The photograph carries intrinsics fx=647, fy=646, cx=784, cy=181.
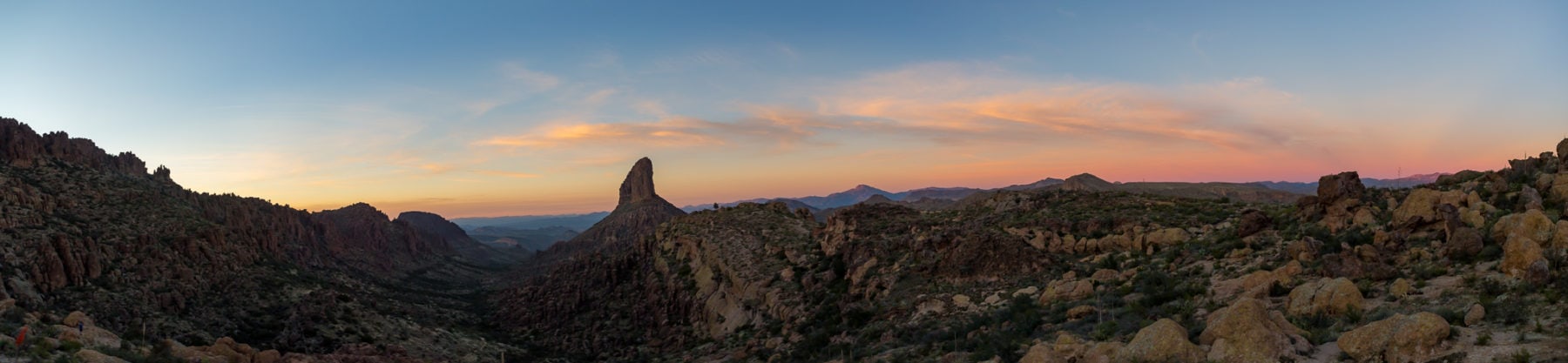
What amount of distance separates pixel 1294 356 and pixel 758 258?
3995 centimetres

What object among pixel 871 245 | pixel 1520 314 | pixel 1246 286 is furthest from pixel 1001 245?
pixel 1520 314

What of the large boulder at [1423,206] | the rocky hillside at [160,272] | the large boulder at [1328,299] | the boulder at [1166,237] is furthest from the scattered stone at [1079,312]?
the rocky hillside at [160,272]

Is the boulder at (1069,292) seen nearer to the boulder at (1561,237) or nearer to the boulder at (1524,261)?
the boulder at (1524,261)

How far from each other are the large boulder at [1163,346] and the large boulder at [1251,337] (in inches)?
18.5

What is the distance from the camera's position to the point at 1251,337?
1584 cm

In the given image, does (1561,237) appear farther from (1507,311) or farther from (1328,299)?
(1328,299)

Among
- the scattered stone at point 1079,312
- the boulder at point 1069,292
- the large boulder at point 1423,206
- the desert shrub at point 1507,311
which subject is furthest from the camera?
the boulder at point 1069,292

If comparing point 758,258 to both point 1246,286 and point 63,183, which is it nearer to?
point 1246,286

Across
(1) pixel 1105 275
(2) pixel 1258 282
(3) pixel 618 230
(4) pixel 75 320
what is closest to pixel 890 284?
(1) pixel 1105 275

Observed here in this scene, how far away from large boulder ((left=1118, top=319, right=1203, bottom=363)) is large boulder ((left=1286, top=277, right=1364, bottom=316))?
413cm

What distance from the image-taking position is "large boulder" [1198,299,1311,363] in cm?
1551

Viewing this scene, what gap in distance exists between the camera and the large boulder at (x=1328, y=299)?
58.4 ft

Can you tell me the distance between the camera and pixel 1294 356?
15.4m

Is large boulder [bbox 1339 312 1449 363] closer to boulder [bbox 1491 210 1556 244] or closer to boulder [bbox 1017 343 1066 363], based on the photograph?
boulder [bbox 1017 343 1066 363]
